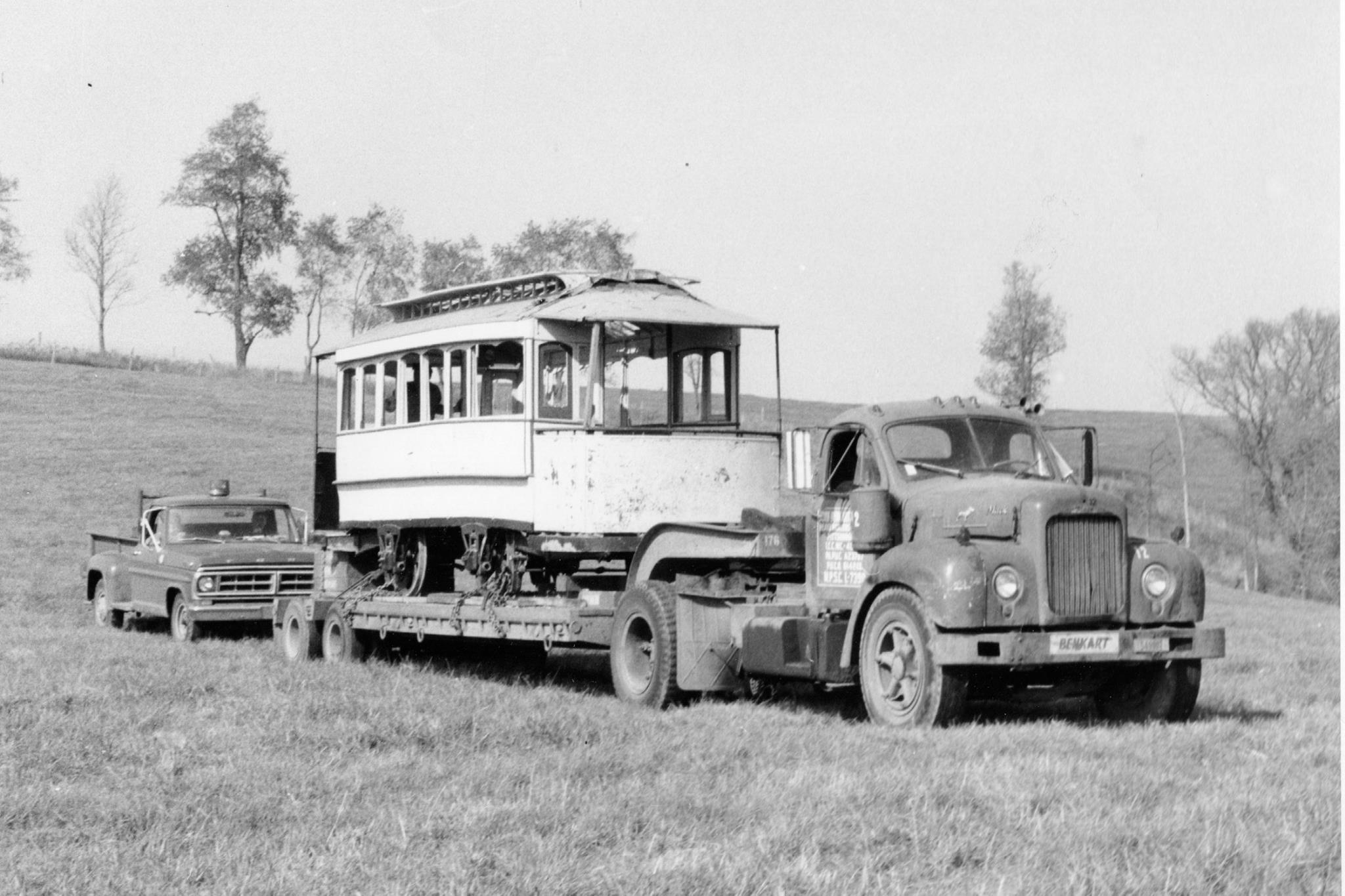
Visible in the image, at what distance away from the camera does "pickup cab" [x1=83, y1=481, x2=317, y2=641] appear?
19.8m

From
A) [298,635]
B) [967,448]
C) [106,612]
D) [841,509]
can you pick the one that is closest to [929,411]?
[967,448]

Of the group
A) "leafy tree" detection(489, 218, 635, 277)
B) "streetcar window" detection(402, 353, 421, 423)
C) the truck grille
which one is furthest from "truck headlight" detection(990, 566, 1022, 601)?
"leafy tree" detection(489, 218, 635, 277)

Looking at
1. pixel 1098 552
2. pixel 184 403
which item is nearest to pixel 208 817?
pixel 1098 552

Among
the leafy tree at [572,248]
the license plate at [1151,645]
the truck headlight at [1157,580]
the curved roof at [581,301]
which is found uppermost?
the leafy tree at [572,248]

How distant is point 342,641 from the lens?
16.9m

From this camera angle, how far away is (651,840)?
7109 millimetres

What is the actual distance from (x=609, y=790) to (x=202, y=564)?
12.7 m

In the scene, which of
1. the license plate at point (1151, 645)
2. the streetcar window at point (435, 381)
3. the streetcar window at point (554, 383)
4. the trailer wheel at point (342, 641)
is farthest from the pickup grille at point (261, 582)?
the license plate at point (1151, 645)

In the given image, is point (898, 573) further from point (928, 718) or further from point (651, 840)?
point (651, 840)

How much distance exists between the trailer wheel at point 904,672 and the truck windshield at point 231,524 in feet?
39.9

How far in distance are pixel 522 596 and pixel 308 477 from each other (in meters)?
27.4

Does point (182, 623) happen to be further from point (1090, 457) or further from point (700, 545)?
point (1090, 457)

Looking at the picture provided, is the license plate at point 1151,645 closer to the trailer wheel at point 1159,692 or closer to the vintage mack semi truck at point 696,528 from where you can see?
the vintage mack semi truck at point 696,528

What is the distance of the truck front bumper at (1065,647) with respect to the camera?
1031 centimetres
